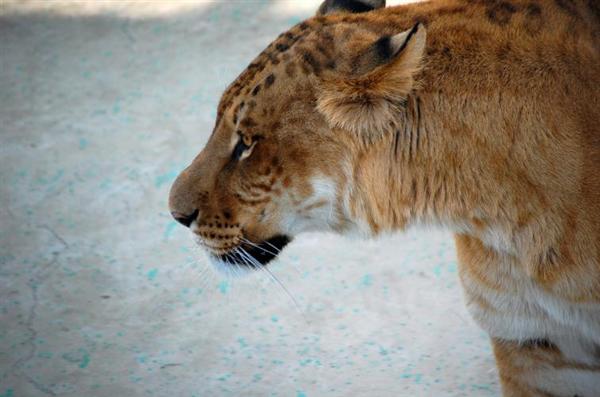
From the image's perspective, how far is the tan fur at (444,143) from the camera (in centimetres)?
218

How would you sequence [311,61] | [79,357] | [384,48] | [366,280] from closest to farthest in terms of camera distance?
[384,48]
[311,61]
[79,357]
[366,280]

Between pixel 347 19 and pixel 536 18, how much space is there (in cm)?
42

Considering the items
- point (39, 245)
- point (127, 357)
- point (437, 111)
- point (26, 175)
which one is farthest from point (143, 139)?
point (437, 111)

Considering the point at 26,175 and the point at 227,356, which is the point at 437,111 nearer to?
the point at 227,356

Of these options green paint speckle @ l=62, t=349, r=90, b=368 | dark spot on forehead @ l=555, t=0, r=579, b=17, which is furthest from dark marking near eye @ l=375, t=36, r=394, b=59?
green paint speckle @ l=62, t=349, r=90, b=368

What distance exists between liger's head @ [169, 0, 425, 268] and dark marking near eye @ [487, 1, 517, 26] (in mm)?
190

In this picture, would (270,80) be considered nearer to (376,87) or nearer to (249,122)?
(249,122)

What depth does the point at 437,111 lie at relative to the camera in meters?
2.19

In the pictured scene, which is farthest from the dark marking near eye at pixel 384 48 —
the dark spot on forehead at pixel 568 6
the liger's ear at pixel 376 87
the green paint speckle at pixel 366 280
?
the green paint speckle at pixel 366 280

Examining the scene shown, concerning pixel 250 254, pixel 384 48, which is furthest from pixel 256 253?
pixel 384 48

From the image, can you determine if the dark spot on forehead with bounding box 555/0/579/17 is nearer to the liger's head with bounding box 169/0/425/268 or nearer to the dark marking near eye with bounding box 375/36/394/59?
the liger's head with bounding box 169/0/425/268

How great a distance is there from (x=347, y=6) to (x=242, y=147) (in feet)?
1.53

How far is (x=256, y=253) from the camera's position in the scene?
2467 millimetres

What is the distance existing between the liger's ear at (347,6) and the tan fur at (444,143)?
4.5 inches
